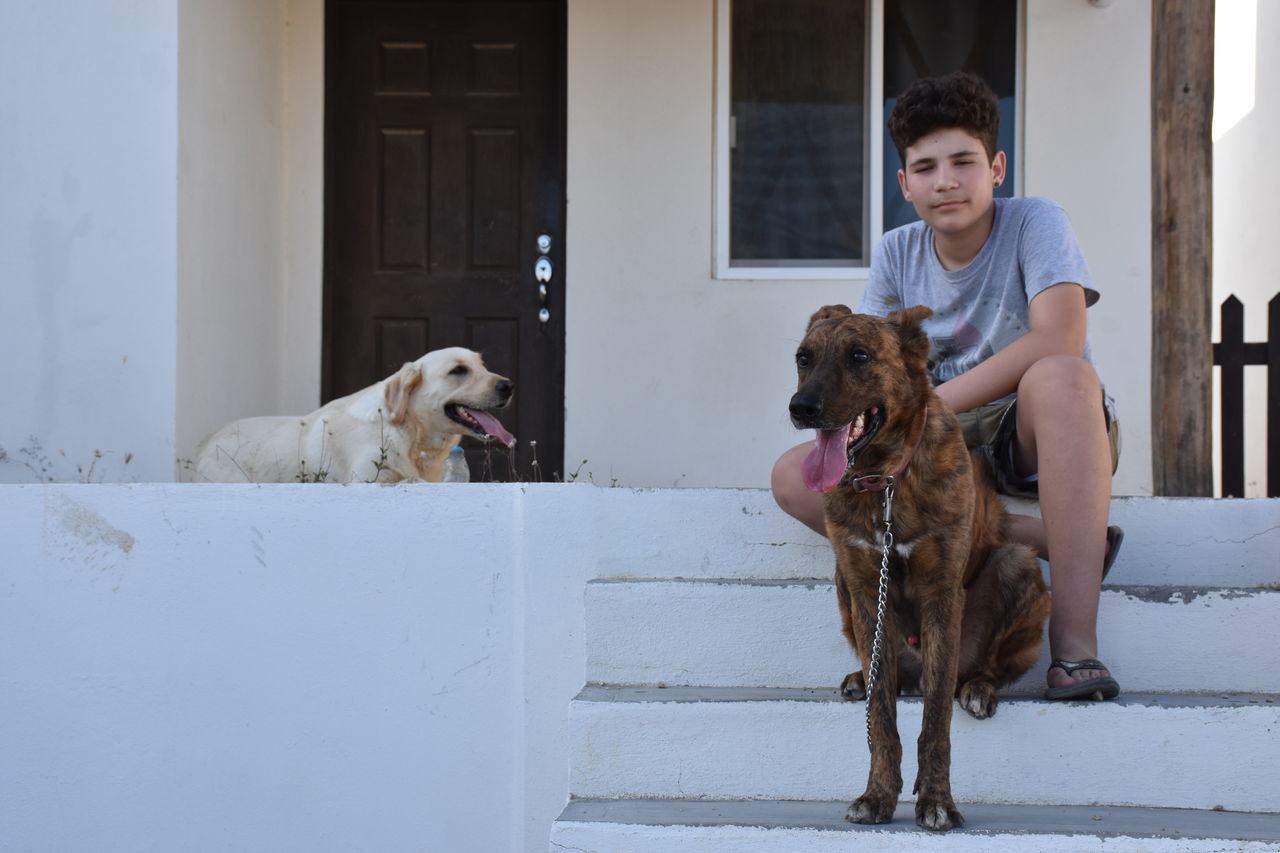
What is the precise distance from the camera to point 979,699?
9.14 feet

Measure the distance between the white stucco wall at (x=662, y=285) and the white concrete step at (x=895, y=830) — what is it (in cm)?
330

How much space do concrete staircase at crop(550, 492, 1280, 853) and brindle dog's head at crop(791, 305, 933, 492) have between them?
711mm

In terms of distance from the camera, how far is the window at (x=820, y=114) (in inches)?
243

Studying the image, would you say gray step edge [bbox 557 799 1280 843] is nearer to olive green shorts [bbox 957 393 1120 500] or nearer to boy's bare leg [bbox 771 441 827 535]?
boy's bare leg [bbox 771 441 827 535]

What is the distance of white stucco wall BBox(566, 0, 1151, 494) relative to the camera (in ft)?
19.8

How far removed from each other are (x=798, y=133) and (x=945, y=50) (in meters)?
0.87

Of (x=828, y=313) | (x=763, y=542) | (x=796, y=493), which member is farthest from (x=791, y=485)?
(x=828, y=313)

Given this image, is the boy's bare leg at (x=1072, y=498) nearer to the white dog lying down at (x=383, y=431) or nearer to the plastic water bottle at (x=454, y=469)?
the white dog lying down at (x=383, y=431)

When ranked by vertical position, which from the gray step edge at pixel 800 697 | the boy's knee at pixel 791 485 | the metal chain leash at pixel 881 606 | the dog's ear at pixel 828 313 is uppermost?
the dog's ear at pixel 828 313

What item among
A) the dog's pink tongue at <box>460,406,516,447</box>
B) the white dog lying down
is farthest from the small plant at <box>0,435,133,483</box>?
the dog's pink tongue at <box>460,406,516,447</box>

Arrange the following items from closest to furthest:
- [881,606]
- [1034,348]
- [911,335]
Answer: [881,606]
[911,335]
[1034,348]

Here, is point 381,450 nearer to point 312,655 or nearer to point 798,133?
point 312,655

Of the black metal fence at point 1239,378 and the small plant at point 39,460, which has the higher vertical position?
the black metal fence at point 1239,378

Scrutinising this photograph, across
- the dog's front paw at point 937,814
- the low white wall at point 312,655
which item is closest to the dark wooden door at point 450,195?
the low white wall at point 312,655
